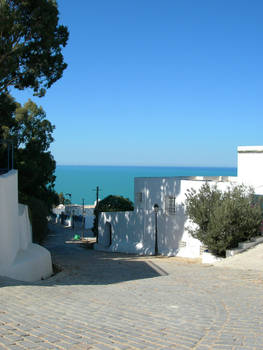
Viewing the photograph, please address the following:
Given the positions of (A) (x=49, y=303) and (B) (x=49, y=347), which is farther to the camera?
(A) (x=49, y=303)

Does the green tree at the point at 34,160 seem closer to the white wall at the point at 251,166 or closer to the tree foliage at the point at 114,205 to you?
the tree foliage at the point at 114,205

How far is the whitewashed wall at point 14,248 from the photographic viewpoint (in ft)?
37.1

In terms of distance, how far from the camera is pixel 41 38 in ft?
56.1

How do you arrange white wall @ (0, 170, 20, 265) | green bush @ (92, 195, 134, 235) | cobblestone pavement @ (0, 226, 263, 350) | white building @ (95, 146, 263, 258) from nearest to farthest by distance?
cobblestone pavement @ (0, 226, 263, 350)
white wall @ (0, 170, 20, 265)
white building @ (95, 146, 263, 258)
green bush @ (92, 195, 134, 235)

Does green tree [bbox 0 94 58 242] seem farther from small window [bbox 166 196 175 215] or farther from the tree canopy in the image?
small window [bbox 166 196 175 215]

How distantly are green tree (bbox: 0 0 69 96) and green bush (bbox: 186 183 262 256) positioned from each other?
9.37 meters

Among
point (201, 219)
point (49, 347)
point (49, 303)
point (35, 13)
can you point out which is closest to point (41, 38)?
point (35, 13)

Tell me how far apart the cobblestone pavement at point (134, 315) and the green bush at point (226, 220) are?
5.20 metres

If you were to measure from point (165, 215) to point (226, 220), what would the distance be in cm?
901

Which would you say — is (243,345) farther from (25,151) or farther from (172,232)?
(25,151)

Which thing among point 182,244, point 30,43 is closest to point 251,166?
point 182,244

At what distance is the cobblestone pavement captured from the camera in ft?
17.3

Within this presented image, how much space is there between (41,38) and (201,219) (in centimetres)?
1046

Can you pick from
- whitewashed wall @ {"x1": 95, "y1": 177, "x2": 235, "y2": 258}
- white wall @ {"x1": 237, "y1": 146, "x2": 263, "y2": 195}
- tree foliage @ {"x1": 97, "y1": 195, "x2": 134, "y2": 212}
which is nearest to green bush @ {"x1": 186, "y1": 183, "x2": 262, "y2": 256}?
white wall @ {"x1": 237, "y1": 146, "x2": 263, "y2": 195}
